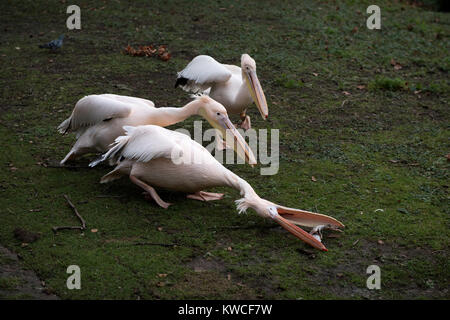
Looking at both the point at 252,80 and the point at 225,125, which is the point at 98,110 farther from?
the point at 252,80

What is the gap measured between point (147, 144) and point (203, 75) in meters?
1.66

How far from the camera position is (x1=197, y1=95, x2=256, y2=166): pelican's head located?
4.32 meters

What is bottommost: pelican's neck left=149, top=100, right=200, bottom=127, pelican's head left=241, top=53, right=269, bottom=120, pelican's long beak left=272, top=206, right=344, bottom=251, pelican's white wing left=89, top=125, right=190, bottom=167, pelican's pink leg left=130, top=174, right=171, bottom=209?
pelican's long beak left=272, top=206, right=344, bottom=251

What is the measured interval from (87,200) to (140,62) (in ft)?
11.1

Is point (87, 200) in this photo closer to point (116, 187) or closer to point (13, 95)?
point (116, 187)

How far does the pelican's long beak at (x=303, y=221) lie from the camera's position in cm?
340

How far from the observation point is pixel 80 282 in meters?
2.94

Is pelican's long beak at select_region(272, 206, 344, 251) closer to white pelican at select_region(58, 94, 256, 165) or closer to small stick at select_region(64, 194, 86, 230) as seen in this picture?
white pelican at select_region(58, 94, 256, 165)

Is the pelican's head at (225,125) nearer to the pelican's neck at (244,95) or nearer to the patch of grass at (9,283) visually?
the pelican's neck at (244,95)

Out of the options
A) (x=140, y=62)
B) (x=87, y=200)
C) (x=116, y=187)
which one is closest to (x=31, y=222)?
(x=87, y=200)

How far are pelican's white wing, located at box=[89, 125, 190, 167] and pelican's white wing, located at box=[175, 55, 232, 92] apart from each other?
137 cm

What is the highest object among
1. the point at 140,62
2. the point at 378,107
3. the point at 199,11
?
the point at 199,11

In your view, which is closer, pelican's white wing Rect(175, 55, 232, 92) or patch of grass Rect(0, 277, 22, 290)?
patch of grass Rect(0, 277, 22, 290)

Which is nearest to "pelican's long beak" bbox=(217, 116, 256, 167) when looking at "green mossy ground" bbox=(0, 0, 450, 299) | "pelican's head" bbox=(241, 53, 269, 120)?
"green mossy ground" bbox=(0, 0, 450, 299)
